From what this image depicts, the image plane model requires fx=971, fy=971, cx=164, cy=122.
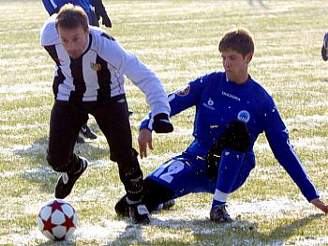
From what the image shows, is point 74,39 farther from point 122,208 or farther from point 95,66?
point 122,208

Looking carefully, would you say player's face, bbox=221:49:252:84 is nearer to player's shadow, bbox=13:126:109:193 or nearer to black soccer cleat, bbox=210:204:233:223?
black soccer cleat, bbox=210:204:233:223

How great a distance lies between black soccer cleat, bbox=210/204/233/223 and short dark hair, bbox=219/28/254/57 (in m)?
1.01

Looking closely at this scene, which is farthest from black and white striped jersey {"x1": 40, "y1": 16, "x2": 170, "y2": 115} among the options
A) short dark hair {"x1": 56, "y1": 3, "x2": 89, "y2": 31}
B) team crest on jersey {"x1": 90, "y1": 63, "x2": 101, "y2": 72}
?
short dark hair {"x1": 56, "y1": 3, "x2": 89, "y2": 31}

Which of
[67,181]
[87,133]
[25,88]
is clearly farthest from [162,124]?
[25,88]

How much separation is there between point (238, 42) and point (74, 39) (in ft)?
3.70

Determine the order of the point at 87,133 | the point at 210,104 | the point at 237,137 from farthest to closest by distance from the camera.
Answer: the point at 87,133
the point at 210,104
the point at 237,137

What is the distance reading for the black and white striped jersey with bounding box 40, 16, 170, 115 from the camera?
5941mm

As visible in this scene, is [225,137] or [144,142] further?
[225,137]

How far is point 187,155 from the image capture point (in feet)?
22.3

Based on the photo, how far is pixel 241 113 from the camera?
643 centimetres

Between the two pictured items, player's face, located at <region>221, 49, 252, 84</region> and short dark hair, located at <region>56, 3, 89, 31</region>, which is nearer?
short dark hair, located at <region>56, 3, 89, 31</region>

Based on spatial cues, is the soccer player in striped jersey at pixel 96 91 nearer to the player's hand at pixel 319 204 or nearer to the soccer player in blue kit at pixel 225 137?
the soccer player in blue kit at pixel 225 137

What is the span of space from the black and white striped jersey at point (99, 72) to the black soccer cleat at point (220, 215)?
0.80 metres

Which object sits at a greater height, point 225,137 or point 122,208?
point 225,137
